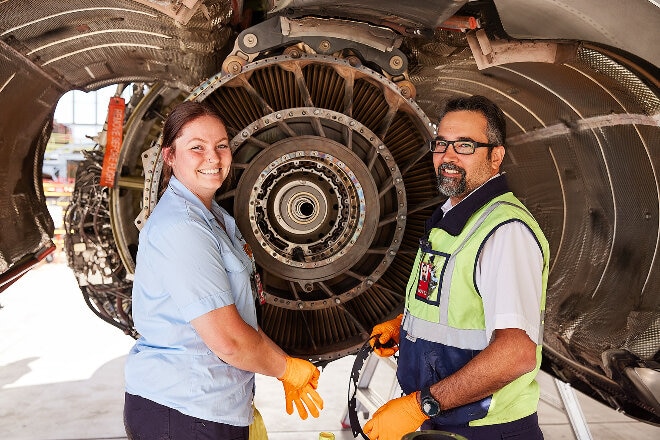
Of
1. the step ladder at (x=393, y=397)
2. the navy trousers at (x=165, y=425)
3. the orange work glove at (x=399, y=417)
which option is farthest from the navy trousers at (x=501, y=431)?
the step ladder at (x=393, y=397)

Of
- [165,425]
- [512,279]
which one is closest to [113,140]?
[165,425]

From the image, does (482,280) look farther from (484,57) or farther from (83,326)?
(83,326)

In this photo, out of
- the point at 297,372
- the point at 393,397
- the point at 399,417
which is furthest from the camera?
the point at 393,397

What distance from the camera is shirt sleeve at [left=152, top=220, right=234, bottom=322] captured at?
1774 millimetres

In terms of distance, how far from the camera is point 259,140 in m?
2.68

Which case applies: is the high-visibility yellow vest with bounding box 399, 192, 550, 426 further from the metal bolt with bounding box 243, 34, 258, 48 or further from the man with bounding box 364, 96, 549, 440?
the metal bolt with bounding box 243, 34, 258, 48

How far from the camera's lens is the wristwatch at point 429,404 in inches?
70.6

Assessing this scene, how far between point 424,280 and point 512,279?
13.5 inches

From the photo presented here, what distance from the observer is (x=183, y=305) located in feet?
5.84

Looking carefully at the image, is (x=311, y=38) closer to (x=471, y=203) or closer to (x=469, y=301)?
(x=471, y=203)

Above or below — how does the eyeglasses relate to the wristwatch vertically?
above

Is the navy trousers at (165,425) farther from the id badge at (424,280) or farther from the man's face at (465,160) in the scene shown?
the man's face at (465,160)

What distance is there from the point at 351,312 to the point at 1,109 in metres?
2.09

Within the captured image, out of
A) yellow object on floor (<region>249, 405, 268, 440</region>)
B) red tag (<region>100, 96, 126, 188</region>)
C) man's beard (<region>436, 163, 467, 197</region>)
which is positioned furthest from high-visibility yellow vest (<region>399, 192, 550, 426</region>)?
red tag (<region>100, 96, 126, 188</region>)
